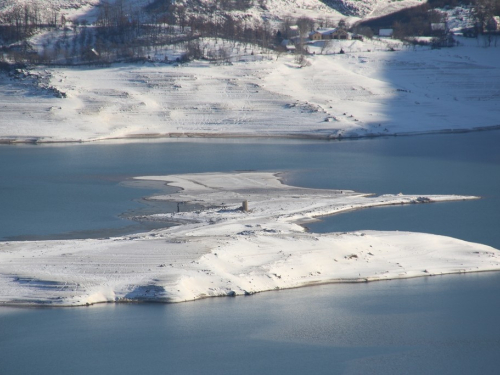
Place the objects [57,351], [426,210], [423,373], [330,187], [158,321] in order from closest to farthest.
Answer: [423,373] → [57,351] → [158,321] → [426,210] → [330,187]

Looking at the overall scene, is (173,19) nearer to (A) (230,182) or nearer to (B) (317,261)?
(A) (230,182)

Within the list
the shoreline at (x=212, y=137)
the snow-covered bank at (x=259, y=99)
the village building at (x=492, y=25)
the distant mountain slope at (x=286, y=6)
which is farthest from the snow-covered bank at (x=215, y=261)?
the distant mountain slope at (x=286, y=6)

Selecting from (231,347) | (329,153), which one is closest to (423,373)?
(231,347)

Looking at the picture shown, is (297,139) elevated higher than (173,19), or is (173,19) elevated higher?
(173,19)

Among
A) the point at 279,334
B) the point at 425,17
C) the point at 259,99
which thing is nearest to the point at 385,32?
the point at 425,17

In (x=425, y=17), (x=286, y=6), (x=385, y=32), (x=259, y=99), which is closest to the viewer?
(x=259, y=99)

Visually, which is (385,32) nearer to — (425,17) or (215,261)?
(425,17)

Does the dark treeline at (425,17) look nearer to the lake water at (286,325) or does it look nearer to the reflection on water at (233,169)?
the reflection on water at (233,169)
